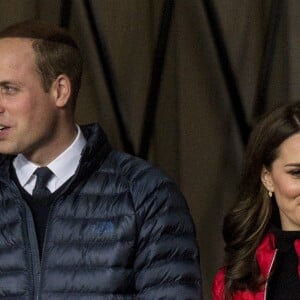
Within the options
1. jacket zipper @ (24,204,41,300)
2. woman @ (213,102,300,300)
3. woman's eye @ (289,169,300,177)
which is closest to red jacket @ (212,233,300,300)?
woman @ (213,102,300,300)

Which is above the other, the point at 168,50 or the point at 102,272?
the point at 168,50

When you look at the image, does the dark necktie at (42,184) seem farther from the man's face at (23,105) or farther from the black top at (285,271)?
the black top at (285,271)

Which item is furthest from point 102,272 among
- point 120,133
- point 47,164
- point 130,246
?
point 120,133

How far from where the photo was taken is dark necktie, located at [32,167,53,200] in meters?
1.55

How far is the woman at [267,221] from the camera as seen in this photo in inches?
57.6

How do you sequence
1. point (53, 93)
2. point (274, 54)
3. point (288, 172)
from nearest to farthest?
point (288, 172)
point (53, 93)
point (274, 54)

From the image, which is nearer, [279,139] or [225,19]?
[279,139]

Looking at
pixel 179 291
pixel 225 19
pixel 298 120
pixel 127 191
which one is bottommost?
pixel 179 291

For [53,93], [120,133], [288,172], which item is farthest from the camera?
[120,133]

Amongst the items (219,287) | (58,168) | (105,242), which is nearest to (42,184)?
(58,168)

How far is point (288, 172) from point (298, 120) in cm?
9

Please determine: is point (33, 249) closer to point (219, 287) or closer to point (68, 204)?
point (68, 204)

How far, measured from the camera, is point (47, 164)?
158 cm

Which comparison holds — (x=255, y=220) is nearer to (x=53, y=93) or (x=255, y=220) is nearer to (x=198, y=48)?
(x=53, y=93)
